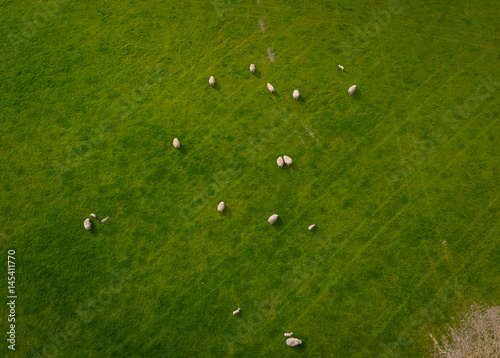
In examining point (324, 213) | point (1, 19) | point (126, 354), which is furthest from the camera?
point (1, 19)

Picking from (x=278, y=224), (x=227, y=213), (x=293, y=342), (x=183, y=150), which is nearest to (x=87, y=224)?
(x=183, y=150)

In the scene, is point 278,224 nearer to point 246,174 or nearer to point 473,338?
point 246,174

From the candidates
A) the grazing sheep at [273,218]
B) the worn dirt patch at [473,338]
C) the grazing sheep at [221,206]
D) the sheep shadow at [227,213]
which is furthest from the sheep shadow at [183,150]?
the worn dirt patch at [473,338]

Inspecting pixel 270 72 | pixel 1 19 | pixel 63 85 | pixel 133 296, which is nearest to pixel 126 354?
pixel 133 296

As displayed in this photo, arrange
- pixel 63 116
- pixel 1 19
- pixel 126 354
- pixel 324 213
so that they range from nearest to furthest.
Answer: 1. pixel 126 354
2. pixel 324 213
3. pixel 63 116
4. pixel 1 19

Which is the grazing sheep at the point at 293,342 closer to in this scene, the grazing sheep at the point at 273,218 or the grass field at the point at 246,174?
the grass field at the point at 246,174

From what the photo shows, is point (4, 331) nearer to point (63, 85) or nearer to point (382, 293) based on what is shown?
point (63, 85)

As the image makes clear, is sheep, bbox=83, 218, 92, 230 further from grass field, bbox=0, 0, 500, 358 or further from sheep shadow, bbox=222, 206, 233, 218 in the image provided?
sheep shadow, bbox=222, 206, 233, 218

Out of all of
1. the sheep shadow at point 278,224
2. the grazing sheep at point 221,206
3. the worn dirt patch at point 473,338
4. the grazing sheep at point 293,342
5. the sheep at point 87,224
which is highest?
the sheep at point 87,224
